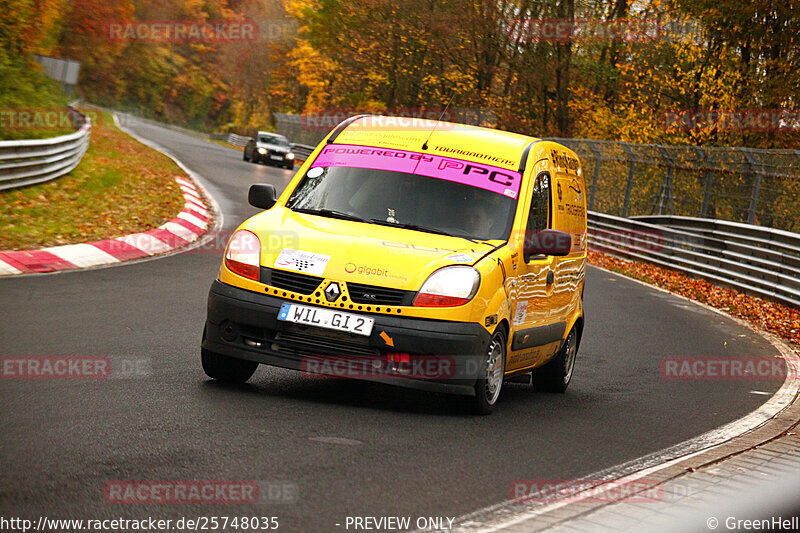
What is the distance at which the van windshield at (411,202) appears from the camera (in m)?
7.49

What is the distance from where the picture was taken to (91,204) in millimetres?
17828

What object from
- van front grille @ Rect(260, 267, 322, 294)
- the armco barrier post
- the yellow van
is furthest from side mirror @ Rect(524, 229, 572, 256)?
the armco barrier post

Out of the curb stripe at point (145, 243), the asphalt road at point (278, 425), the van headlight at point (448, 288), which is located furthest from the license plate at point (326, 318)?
the curb stripe at point (145, 243)

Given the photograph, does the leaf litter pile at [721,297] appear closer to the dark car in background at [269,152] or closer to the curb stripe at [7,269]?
the curb stripe at [7,269]

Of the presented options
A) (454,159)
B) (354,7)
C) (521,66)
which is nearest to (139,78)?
(354,7)

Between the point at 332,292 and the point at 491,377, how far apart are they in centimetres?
124

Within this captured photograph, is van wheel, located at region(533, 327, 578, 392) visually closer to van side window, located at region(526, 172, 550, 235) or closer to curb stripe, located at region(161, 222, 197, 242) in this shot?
van side window, located at region(526, 172, 550, 235)

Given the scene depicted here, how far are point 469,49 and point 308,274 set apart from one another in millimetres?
38765

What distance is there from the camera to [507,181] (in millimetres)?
7727

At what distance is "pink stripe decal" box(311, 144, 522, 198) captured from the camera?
7.72 m

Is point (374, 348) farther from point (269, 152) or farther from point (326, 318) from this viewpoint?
point (269, 152)

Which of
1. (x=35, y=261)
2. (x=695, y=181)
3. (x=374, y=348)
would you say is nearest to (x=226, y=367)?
(x=374, y=348)

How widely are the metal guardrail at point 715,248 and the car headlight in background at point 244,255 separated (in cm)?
1255

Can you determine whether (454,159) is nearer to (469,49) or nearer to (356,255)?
(356,255)
